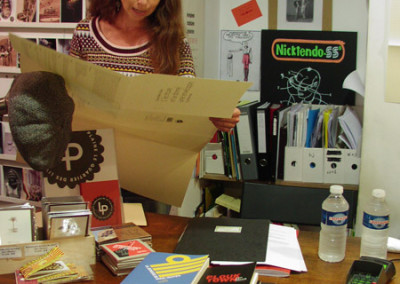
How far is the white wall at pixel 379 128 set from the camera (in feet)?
6.40

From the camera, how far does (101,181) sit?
1.20m

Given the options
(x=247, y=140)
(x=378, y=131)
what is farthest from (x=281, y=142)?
(x=378, y=131)

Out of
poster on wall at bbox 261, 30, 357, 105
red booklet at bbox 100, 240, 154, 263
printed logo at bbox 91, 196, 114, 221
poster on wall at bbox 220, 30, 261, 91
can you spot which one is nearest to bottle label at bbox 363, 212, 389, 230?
red booklet at bbox 100, 240, 154, 263

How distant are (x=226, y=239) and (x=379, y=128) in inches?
45.4

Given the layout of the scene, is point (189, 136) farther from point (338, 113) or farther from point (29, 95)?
point (338, 113)

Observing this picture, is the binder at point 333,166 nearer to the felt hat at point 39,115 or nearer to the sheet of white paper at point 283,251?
the sheet of white paper at point 283,251

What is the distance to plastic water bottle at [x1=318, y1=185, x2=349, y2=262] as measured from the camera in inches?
45.1

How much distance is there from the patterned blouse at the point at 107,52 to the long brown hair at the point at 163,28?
0.04 m

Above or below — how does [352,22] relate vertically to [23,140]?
above

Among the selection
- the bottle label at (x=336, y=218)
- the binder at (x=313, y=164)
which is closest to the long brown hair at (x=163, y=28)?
the bottle label at (x=336, y=218)

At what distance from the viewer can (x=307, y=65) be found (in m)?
2.73

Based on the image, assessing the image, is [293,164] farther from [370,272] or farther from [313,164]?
[370,272]

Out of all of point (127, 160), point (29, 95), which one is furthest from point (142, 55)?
point (29, 95)

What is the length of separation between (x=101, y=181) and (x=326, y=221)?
2.00 feet
